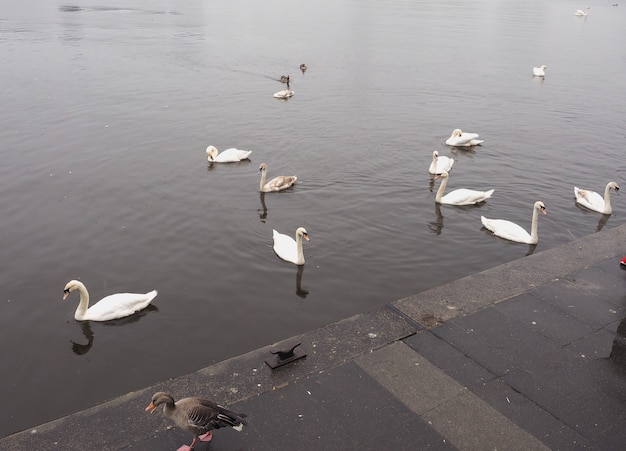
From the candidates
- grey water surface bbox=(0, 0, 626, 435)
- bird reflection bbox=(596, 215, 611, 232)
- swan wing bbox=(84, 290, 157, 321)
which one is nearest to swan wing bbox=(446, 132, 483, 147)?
grey water surface bbox=(0, 0, 626, 435)

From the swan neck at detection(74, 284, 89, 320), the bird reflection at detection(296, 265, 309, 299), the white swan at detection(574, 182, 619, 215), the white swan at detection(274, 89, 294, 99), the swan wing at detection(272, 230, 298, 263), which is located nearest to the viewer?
the swan neck at detection(74, 284, 89, 320)

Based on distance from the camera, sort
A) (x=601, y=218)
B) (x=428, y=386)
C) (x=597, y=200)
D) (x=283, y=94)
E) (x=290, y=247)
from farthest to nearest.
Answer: (x=283, y=94)
(x=597, y=200)
(x=601, y=218)
(x=290, y=247)
(x=428, y=386)

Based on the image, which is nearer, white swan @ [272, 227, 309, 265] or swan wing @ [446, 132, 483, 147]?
white swan @ [272, 227, 309, 265]

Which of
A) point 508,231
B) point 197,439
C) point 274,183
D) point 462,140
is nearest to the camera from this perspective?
point 197,439

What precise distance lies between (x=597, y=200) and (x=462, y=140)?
17.9ft

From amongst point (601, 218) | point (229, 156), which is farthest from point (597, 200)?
point (229, 156)

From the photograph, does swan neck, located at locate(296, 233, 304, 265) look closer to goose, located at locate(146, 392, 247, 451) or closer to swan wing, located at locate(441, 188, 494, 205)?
swan wing, located at locate(441, 188, 494, 205)

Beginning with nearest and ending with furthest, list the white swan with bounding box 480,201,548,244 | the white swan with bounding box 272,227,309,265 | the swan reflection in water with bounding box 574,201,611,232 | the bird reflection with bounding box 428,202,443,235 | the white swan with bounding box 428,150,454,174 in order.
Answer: the white swan with bounding box 272,227,309,265
the white swan with bounding box 480,201,548,244
the bird reflection with bounding box 428,202,443,235
the swan reflection in water with bounding box 574,201,611,232
the white swan with bounding box 428,150,454,174

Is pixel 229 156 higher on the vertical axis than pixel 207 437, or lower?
lower

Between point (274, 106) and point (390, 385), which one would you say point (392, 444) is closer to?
point (390, 385)

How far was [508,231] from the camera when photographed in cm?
1288

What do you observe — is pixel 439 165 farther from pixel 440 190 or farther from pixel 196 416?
pixel 196 416

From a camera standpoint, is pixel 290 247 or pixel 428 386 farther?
pixel 290 247

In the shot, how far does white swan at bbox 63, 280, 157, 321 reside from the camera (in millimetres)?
9758
